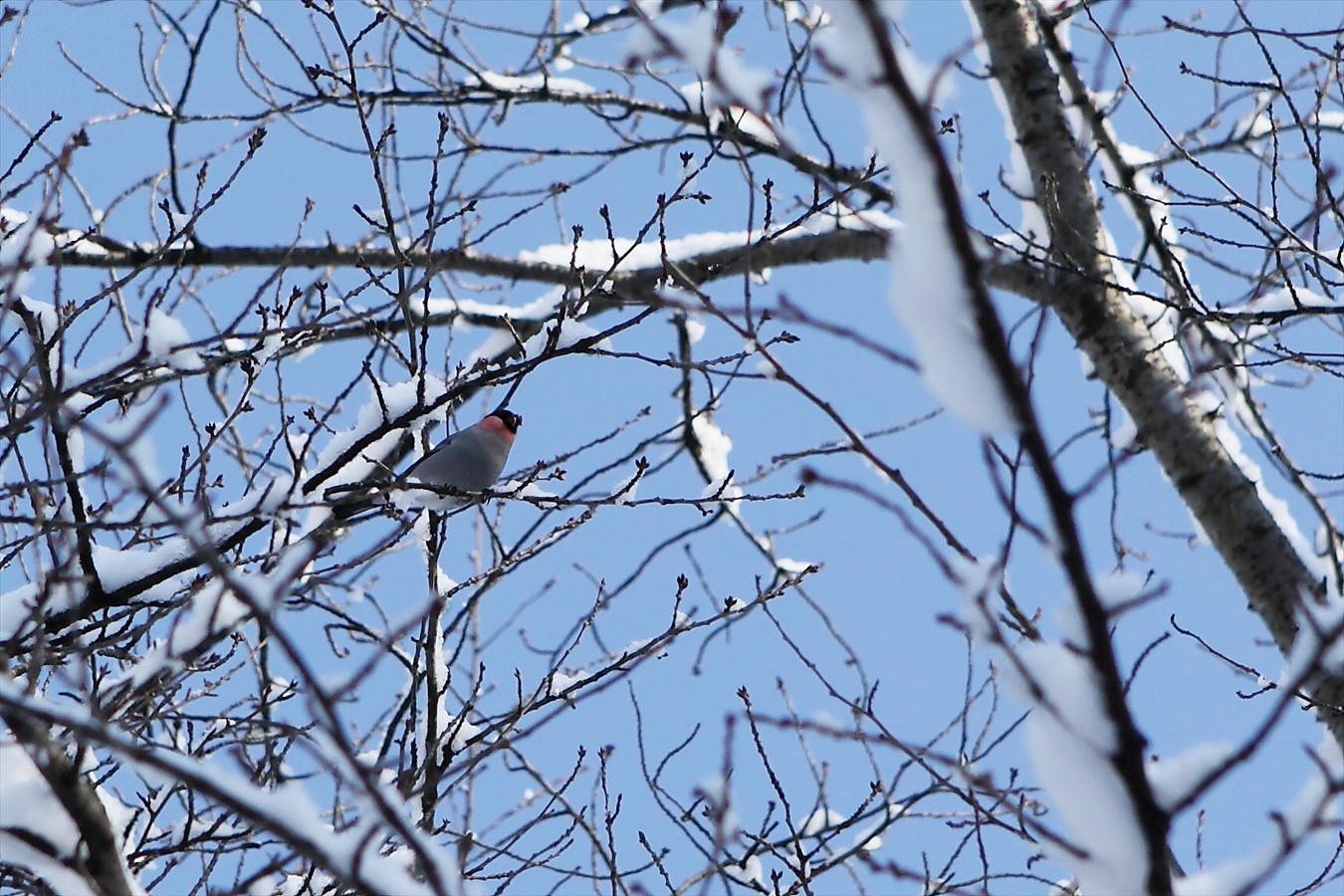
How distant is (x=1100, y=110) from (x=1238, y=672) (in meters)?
2.62

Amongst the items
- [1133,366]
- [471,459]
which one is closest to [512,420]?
[471,459]

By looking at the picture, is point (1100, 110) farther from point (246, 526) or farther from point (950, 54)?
point (950, 54)

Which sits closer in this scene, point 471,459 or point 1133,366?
point 471,459

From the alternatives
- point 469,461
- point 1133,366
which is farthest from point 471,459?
point 1133,366

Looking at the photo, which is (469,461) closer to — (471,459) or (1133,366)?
(471,459)

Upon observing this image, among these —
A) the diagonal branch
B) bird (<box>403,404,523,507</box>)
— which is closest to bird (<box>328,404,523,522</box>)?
bird (<box>403,404,523,507</box>)

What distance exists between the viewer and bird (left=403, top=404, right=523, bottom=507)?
4020 millimetres

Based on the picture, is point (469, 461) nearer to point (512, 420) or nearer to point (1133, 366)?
point (512, 420)

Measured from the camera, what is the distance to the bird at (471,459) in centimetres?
402

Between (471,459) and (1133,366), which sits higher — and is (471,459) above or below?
above

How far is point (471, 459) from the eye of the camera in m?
4.13

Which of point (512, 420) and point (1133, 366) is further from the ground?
point (512, 420)

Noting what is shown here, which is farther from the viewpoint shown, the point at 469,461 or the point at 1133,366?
the point at 1133,366

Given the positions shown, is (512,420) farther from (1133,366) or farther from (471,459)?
(1133,366)
